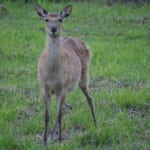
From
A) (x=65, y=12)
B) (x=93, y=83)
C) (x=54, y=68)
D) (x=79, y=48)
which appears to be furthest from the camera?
(x=93, y=83)

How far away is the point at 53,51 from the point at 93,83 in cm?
271

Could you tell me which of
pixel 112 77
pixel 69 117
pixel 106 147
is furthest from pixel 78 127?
pixel 112 77

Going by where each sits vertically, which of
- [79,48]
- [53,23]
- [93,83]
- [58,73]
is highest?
[53,23]

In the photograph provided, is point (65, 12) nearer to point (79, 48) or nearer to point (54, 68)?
point (79, 48)

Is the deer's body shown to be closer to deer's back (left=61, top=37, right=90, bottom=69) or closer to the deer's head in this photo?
the deer's head

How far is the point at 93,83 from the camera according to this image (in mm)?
8625

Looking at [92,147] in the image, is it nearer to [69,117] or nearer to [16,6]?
[69,117]

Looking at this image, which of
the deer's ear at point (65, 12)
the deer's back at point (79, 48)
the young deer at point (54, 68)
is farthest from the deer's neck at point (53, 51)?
the deer's back at point (79, 48)

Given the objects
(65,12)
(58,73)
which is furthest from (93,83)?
(58,73)

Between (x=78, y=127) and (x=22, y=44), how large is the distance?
206 inches

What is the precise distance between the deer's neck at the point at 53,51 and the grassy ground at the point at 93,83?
0.91 m

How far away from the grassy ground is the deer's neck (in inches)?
35.9

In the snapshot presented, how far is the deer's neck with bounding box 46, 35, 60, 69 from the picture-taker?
5.99m

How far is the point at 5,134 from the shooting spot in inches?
222
